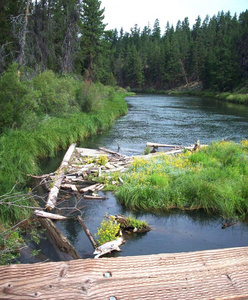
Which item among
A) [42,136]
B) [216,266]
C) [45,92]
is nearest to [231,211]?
[216,266]

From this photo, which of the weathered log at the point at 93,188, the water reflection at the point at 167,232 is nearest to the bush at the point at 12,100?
the weathered log at the point at 93,188

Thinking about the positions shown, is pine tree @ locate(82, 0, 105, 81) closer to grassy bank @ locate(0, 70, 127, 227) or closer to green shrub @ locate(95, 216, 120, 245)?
grassy bank @ locate(0, 70, 127, 227)

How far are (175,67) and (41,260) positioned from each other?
99898 millimetres

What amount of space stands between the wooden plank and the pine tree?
148 feet

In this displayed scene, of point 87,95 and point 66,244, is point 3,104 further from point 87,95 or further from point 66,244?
point 87,95

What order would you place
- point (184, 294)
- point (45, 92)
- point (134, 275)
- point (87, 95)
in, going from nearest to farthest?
point (184, 294) < point (134, 275) < point (45, 92) < point (87, 95)

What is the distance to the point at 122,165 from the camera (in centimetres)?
1304

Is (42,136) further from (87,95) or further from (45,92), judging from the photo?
(87,95)

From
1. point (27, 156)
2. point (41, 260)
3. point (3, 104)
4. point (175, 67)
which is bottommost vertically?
point (41, 260)

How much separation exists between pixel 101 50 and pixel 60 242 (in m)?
44.9

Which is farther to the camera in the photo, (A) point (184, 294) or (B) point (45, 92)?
(B) point (45, 92)

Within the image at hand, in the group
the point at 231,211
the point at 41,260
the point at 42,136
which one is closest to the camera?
the point at 41,260

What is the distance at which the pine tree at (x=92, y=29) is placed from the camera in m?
46.1

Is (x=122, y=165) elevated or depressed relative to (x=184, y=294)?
depressed
